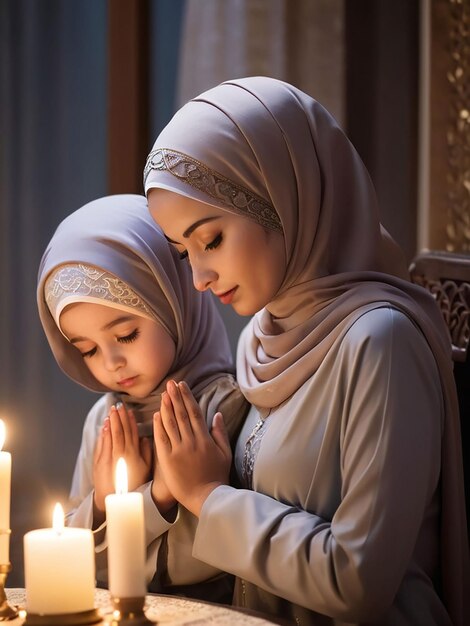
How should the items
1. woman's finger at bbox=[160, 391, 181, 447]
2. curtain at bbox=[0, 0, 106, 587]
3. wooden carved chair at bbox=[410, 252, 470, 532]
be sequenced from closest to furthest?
woman's finger at bbox=[160, 391, 181, 447], wooden carved chair at bbox=[410, 252, 470, 532], curtain at bbox=[0, 0, 106, 587]

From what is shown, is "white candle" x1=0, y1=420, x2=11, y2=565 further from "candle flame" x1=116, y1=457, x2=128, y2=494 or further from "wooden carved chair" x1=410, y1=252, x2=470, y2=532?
"wooden carved chair" x1=410, y1=252, x2=470, y2=532

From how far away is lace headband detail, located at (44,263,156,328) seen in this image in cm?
187

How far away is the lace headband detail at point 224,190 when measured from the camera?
1659 mm

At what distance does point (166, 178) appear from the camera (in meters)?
1.68

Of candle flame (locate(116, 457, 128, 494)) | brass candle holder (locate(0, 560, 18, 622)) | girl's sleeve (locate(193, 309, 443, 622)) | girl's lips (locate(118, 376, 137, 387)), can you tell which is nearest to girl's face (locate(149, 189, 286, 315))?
girl's sleeve (locate(193, 309, 443, 622))

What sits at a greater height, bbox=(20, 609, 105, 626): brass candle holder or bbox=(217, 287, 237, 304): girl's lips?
bbox=(217, 287, 237, 304): girl's lips

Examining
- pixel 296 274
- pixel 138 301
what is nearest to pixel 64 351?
pixel 138 301

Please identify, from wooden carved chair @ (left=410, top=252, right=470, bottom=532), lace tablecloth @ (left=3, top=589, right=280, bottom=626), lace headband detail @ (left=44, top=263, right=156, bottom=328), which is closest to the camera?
lace tablecloth @ (left=3, top=589, right=280, bottom=626)

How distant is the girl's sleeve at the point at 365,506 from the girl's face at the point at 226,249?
0.19 metres

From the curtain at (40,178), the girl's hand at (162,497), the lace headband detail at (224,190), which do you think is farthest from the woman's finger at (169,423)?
the curtain at (40,178)

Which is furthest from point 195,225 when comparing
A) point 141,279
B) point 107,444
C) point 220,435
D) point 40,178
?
point 40,178

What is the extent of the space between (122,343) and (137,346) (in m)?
0.03

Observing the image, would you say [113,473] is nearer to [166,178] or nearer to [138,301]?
[138,301]

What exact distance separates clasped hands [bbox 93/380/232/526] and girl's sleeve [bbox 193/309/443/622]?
131mm
